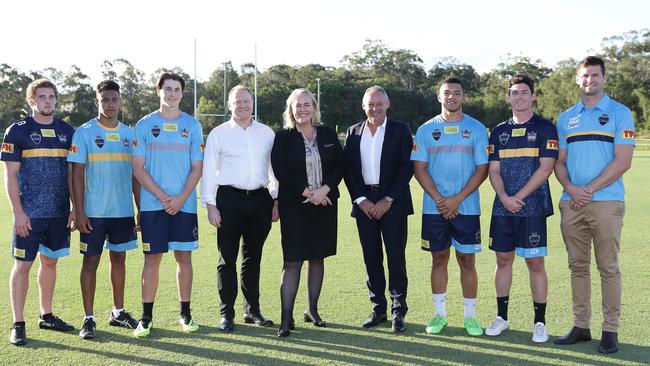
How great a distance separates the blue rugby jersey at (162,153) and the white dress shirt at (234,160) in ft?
0.60

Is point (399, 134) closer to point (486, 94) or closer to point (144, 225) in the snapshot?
point (144, 225)

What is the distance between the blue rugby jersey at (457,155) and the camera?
4.96m

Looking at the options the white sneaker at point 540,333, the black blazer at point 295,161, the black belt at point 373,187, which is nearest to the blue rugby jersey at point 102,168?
the black blazer at point 295,161

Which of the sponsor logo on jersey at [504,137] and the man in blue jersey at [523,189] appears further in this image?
the sponsor logo on jersey at [504,137]

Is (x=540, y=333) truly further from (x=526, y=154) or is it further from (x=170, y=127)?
(x=170, y=127)

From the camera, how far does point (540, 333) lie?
15.2ft

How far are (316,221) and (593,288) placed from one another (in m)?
2.92

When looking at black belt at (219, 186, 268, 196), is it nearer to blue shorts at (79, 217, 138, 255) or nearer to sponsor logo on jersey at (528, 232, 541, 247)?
blue shorts at (79, 217, 138, 255)

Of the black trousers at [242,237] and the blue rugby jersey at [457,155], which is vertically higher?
the blue rugby jersey at [457,155]

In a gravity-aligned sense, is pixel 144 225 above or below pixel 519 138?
below

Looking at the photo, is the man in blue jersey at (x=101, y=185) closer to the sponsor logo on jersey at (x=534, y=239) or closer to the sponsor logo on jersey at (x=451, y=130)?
the sponsor logo on jersey at (x=451, y=130)

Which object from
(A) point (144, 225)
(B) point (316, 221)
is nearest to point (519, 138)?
(B) point (316, 221)

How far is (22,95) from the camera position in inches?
2217

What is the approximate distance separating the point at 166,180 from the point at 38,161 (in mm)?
965
